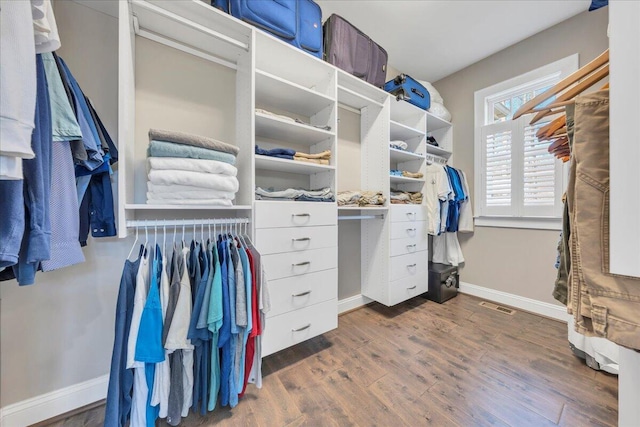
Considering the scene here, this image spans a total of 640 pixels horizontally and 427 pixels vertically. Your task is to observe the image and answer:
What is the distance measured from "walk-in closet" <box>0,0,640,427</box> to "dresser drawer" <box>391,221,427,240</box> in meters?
0.02

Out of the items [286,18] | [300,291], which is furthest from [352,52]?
[300,291]

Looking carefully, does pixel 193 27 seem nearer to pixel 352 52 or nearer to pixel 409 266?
pixel 352 52

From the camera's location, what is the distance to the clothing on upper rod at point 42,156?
492 millimetres

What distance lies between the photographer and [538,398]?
127 cm

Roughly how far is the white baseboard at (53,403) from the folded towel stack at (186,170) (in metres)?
1.10

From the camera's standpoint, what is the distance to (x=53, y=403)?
1162 mm

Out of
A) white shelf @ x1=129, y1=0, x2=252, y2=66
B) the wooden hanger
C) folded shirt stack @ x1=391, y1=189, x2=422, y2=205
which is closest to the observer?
the wooden hanger

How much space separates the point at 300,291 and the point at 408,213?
1353mm

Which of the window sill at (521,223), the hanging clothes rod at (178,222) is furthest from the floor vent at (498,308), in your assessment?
the hanging clothes rod at (178,222)

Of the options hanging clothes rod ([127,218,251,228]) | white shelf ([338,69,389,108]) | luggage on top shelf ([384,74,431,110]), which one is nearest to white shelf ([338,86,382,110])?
white shelf ([338,69,389,108])

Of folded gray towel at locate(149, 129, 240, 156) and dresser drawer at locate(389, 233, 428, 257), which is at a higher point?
folded gray towel at locate(149, 129, 240, 156)

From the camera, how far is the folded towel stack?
1.07 m

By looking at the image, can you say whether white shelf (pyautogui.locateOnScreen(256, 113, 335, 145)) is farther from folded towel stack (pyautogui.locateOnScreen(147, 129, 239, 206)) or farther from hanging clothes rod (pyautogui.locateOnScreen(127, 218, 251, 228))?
hanging clothes rod (pyautogui.locateOnScreen(127, 218, 251, 228))

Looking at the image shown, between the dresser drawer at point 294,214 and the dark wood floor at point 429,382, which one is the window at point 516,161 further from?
the dresser drawer at point 294,214
